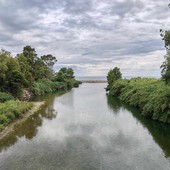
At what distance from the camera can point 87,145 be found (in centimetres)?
1866

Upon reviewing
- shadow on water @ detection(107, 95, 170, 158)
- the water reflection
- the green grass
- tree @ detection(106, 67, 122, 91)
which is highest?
tree @ detection(106, 67, 122, 91)

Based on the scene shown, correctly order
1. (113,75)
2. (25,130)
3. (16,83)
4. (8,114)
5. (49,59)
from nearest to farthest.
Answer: (25,130) < (8,114) < (16,83) < (113,75) < (49,59)

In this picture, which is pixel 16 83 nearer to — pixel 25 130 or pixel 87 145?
pixel 25 130

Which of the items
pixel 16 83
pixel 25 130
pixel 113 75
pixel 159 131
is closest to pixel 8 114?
pixel 25 130

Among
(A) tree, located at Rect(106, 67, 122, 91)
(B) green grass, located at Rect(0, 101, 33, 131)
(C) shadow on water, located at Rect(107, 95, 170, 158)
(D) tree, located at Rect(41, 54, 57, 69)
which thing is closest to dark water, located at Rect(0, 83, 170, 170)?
(C) shadow on water, located at Rect(107, 95, 170, 158)

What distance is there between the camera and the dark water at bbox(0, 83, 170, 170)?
14.8m

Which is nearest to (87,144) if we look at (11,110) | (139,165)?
(139,165)

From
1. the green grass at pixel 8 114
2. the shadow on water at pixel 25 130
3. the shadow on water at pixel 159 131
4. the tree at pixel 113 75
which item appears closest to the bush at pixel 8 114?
the green grass at pixel 8 114

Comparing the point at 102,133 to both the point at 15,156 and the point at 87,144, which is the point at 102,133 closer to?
the point at 87,144

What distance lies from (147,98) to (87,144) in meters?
15.3

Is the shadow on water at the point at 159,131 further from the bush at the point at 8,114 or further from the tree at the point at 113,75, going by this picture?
the tree at the point at 113,75

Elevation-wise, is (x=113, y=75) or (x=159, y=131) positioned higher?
(x=113, y=75)

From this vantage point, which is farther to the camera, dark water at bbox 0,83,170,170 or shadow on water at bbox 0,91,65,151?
shadow on water at bbox 0,91,65,151

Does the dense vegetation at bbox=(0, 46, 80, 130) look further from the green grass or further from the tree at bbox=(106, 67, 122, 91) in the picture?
the tree at bbox=(106, 67, 122, 91)
